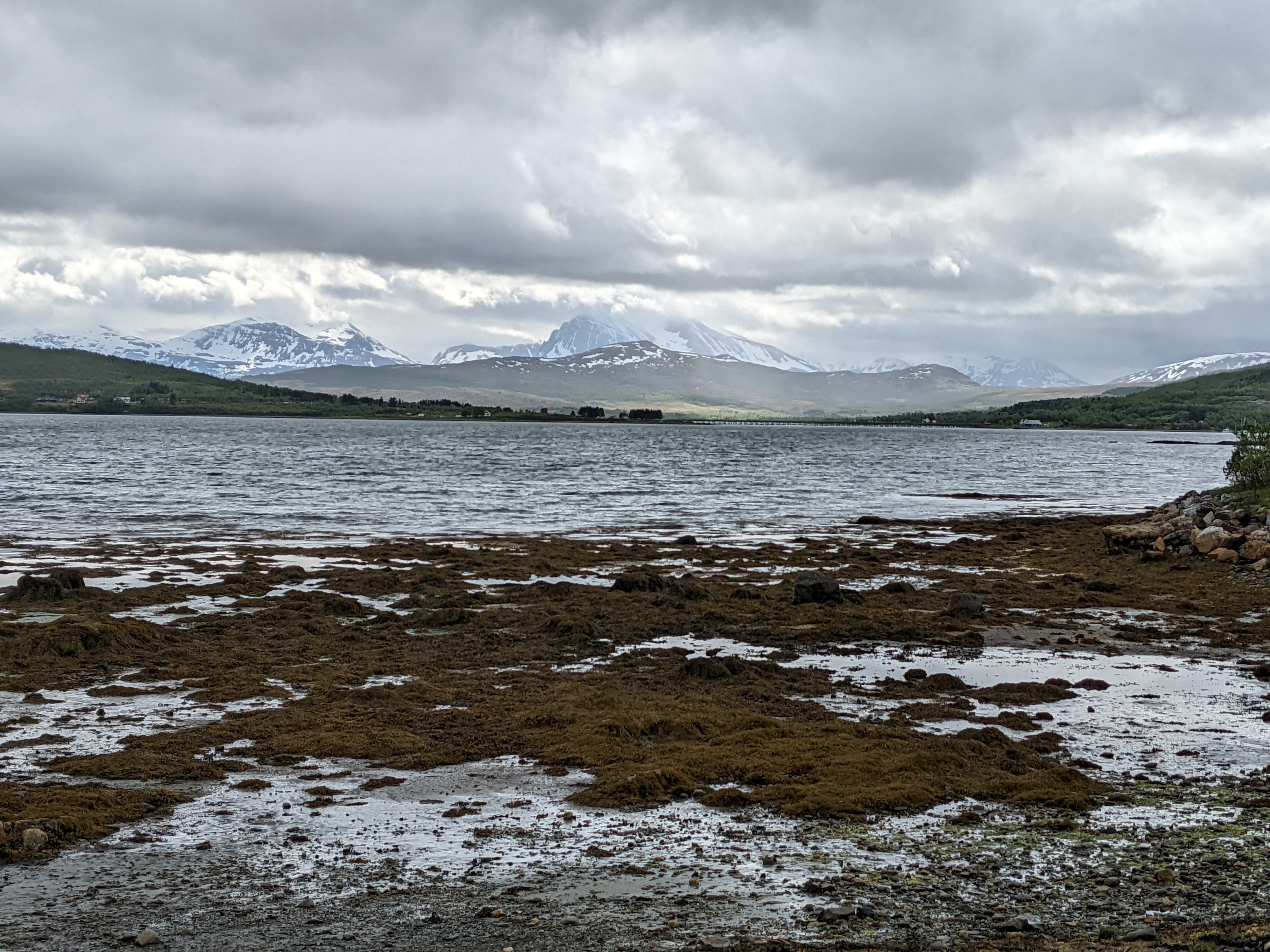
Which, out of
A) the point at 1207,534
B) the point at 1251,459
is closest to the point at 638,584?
the point at 1207,534

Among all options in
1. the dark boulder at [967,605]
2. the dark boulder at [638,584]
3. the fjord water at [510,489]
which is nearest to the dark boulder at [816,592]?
the dark boulder at [967,605]

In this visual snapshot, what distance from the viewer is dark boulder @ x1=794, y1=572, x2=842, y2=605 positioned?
957 inches

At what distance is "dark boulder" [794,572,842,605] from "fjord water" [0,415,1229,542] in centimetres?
1600

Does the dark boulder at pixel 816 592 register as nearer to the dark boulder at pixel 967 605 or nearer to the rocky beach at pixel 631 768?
the rocky beach at pixel 631 768

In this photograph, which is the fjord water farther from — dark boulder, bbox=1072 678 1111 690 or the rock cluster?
dark boulder, bbox=1072 678 1111 690

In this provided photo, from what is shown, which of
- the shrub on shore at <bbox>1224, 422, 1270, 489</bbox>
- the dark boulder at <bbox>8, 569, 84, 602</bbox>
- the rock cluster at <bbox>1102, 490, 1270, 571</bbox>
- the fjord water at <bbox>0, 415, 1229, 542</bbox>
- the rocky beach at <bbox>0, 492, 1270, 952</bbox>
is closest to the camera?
the rocky beach at <bbox>0, 492, 1270, 952</bbox>

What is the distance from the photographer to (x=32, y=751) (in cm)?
1233

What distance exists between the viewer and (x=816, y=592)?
24.3 meters

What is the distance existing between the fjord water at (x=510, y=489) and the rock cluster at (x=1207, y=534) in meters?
12.6

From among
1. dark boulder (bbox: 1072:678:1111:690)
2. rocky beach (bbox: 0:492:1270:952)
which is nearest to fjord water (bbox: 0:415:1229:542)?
rocky beach (bbox: 0:492:1270:952)

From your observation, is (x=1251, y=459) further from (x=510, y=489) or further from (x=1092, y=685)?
(x=510, y=489)

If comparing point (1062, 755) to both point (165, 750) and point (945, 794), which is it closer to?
point (945, 794)

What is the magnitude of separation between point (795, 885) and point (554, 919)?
210 centimetres

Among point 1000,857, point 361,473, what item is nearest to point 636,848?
point 1000,857
